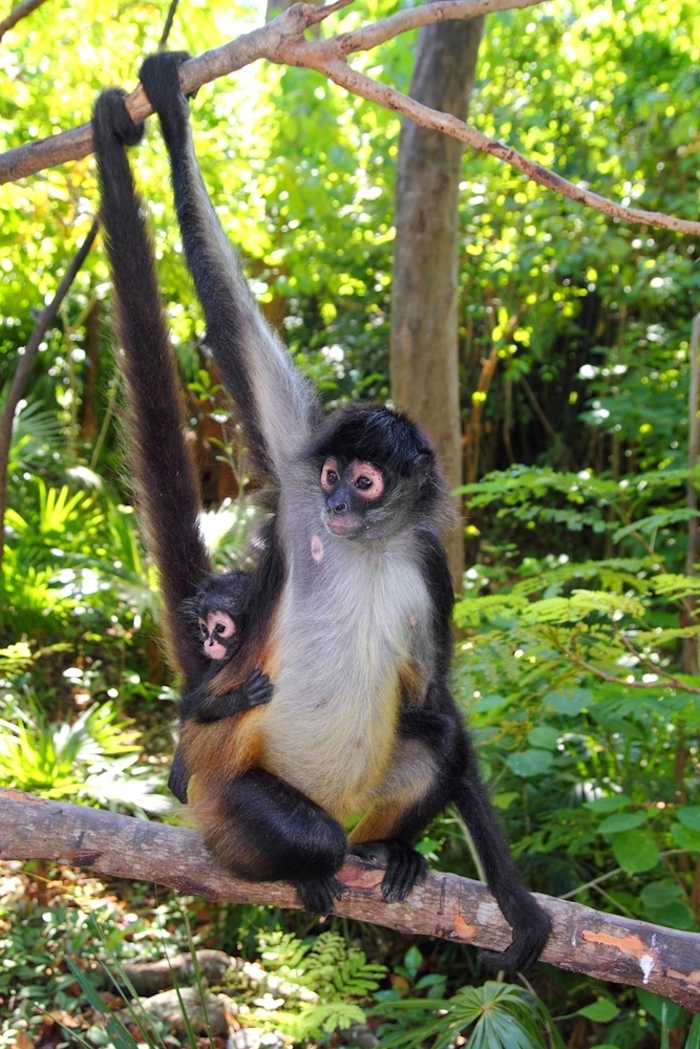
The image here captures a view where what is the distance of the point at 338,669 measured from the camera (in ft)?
10.4

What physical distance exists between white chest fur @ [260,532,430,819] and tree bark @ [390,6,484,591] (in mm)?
3098

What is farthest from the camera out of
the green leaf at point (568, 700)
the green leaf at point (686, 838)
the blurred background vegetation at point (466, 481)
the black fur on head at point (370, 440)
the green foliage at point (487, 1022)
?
the blurred background vegetation at point (466, 481)

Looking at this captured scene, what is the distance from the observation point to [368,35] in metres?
2.73

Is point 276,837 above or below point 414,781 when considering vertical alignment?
below

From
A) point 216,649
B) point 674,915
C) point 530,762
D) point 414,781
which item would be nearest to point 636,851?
point 674,915

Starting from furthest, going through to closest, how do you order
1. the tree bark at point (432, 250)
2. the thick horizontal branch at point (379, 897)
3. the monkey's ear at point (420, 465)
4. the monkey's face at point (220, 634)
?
the tree bark at point (432, 250), the monkey's face at point (220, 634), the monkey's ear at point (420, 465), the thick horizontal branch at point (379, 897)

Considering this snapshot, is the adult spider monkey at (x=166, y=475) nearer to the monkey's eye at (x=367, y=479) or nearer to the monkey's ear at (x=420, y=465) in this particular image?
the monkey's eye at (x=367, y=479)

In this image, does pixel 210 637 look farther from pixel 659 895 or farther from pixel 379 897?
pixel 659 895

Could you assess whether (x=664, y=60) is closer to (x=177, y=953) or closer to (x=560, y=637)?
(x=560, y=637)

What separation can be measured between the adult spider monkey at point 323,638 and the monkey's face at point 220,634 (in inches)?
2.8

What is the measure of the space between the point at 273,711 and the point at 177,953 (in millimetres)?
2943

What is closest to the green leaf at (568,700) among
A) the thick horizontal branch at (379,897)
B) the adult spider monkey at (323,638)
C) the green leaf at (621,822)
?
the green leaf at (621,822)

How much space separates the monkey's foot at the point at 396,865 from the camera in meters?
3.04

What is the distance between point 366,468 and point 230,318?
0.67 m
